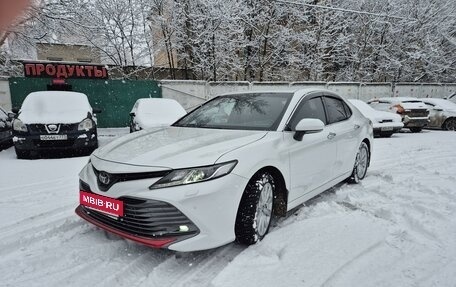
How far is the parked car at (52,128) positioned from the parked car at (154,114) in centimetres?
119

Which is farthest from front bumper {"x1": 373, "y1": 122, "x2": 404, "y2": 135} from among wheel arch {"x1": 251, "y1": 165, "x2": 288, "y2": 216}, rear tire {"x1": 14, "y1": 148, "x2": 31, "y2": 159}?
rear tire {"x1": 14, "y1": 148, "x2": 31, "y2": 159}

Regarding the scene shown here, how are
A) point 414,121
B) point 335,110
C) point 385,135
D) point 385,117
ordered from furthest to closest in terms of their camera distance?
1. point 414,121
2. point 385,135
3. point 385,117
4. point 335,110

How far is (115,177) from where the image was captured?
8.41 feet

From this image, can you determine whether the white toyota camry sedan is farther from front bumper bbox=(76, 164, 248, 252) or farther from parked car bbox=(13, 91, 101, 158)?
parked car bbox=(13, 91, 101, 158)

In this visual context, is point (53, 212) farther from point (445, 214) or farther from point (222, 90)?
point (222, 90)

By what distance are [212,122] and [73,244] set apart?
189 cm

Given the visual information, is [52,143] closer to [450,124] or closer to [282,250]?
[282,250]

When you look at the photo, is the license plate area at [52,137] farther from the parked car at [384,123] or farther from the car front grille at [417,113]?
the car front grille at [417,113]

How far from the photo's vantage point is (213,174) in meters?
2.47

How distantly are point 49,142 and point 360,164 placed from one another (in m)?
5.89

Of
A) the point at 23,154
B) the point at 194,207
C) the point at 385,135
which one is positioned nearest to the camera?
the point at 194,207

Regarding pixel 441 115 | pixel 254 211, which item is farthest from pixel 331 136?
pixel 441 115

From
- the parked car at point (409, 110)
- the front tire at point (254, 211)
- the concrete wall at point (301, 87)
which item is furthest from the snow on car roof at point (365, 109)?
the front tire at point (254, 211)

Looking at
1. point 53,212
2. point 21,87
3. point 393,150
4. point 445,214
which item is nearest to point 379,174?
point 445,214
